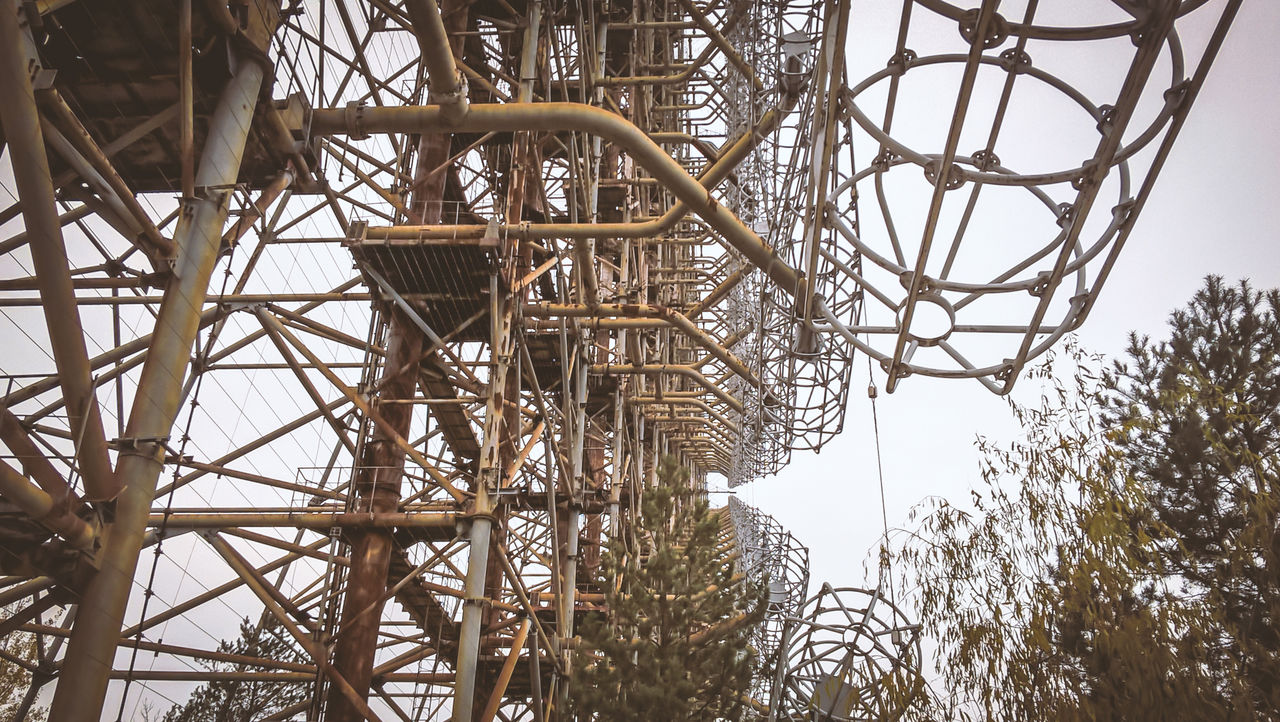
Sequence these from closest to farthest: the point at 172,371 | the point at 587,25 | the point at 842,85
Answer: the point at 842,85
the point at 172,371
the point at 587,25

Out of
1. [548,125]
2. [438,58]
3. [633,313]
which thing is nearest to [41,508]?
[438,58]

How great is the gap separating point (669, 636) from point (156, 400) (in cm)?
611

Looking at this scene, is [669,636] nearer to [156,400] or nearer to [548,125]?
[548,125]

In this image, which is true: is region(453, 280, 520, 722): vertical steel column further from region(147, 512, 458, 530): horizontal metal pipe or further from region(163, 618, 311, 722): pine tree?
region(163, 618, 311, 722): pine tree

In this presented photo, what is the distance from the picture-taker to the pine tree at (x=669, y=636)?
841 centimetres

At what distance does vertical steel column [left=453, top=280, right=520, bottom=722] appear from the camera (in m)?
8.59

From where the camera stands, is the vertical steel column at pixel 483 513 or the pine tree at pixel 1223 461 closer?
the pine tree at pixel 1223 461

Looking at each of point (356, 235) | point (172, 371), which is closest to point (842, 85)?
point (172, 371)

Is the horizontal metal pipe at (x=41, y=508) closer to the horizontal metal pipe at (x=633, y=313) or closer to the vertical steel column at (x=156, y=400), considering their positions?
the vertical steel column at (x=156, y=400)

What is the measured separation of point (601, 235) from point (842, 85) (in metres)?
5.47

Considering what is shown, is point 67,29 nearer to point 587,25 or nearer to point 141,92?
point 141,92

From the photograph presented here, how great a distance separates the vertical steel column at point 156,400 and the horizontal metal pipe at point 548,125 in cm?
91

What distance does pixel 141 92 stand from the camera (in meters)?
6.44

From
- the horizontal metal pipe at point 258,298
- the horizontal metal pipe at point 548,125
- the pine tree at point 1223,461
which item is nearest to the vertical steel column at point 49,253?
the horizontal metal pipe at point 548,125
